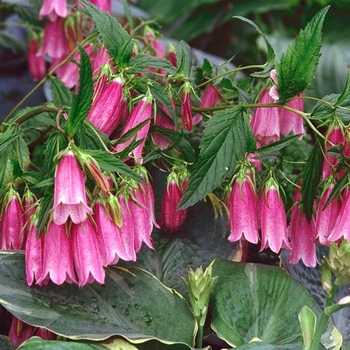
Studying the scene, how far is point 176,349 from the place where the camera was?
805 mm

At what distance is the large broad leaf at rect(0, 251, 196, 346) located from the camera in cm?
79

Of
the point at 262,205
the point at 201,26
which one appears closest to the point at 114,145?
the point at 262,205

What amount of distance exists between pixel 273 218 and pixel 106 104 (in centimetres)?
25

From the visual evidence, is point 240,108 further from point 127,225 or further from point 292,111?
point 127,225

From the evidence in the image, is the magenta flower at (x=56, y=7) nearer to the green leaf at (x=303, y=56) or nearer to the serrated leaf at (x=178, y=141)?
the serrated leaf at (x=178, y=141)

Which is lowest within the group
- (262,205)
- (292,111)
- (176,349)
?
(176,349)

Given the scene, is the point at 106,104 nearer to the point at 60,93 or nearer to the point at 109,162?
the point at 109,162

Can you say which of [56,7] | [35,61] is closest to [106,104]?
[56,7]

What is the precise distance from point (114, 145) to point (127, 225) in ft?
0.32

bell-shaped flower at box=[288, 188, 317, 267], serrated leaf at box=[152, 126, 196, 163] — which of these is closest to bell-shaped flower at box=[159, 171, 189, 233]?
serrated leaf at box=[152, 126, 196, 163]

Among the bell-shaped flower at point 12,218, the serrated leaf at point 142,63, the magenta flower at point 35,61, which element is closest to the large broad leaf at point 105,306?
the bell-shaped flower at point 12,218

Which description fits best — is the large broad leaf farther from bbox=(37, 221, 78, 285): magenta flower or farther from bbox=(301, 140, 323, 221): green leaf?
bbox=(301, 140, 323, 221): green leaf

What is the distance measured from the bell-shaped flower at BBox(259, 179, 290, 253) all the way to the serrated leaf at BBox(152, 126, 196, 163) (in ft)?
0.40

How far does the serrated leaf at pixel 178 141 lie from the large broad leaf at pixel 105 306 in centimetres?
17
